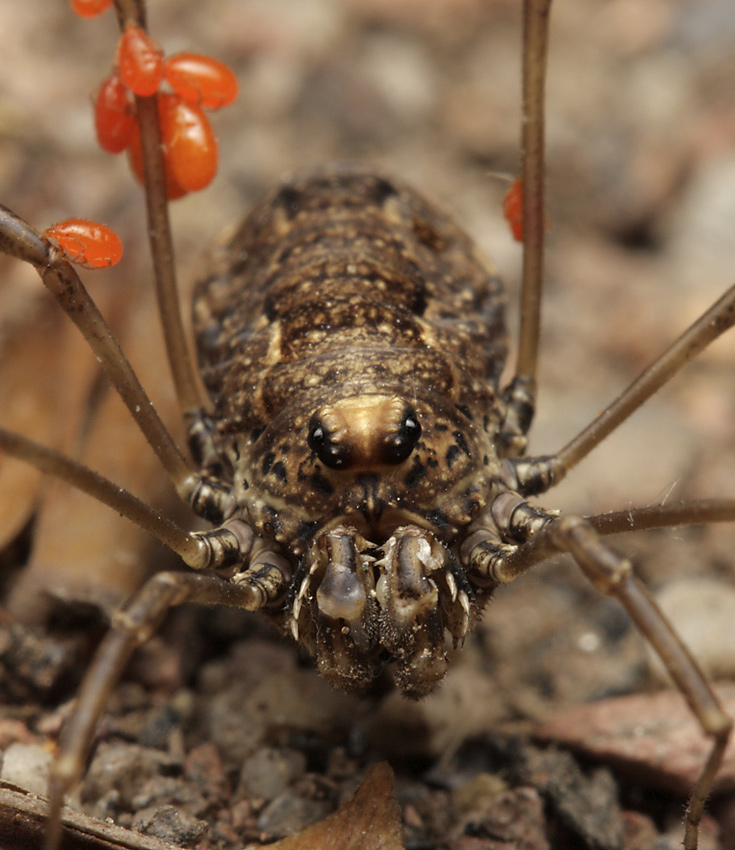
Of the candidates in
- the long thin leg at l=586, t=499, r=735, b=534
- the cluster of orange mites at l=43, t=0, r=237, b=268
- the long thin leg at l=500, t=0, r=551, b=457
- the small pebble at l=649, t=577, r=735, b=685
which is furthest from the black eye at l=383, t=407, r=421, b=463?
the cluster of orange mites at l=43, t=0, r=237, b=268

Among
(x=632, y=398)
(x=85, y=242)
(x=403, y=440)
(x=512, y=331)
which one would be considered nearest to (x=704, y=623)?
(x=632, y=398)

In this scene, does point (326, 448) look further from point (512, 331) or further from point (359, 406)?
point (512, 331)

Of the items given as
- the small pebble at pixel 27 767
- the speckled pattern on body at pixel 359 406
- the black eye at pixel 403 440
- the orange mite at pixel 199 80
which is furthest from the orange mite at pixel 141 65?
the small pebble at pixel 27 767

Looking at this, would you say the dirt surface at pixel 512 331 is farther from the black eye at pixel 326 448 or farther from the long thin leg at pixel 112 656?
the black eye at pixel 326 448

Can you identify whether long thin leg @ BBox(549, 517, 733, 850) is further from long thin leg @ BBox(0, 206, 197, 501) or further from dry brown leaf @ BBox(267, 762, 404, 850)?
long thin leg @ BBox(0, 206, 197, 501)

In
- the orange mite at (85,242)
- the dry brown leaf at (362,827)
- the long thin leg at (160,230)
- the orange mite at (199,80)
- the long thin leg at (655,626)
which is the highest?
the orange mite at (199,80)
